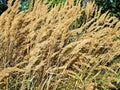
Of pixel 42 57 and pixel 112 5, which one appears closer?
pixel 42 57

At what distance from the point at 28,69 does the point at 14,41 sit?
1.35 ft

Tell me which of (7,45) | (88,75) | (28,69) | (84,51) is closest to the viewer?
(28,69)

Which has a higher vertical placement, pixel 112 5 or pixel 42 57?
pixel 42 57

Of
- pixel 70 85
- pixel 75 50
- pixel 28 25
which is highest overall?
pixel 28 25

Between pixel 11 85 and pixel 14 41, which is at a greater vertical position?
pixel 14 41

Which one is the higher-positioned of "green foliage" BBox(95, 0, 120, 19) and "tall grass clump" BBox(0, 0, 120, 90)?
"tall grass clump" BBox(0, 0, 120, 90)

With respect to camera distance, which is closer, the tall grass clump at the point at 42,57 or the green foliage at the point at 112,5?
the tall grass clump at the point at 42,57

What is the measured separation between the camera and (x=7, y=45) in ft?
11.9

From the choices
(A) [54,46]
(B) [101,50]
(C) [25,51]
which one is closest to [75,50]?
(A) [54,46]

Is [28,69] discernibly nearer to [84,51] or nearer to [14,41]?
[14,41]

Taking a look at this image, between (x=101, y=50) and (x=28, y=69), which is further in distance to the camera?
(x=101, y=50)

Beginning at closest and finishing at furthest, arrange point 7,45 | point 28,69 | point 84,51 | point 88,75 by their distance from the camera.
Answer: point 28,69 → point 7,45 → point 88,75 → point 84,51

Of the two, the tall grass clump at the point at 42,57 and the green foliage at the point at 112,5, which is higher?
the tall grass clump at the point at 42,57

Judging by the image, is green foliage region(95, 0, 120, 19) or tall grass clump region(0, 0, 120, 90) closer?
tall grass clump region(0, 0, 120, 90)
